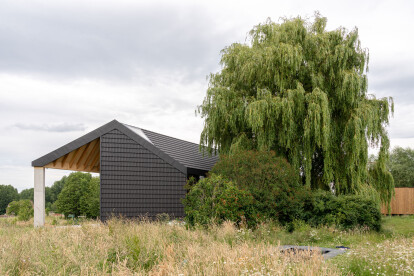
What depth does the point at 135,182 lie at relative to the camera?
14.0m

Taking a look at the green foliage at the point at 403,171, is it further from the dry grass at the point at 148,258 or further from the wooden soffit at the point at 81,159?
the dry grass at the point at 148,258

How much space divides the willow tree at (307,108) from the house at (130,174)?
260 cm

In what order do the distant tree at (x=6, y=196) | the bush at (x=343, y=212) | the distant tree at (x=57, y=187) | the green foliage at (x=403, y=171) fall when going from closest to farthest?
1. the bush at (x=343, y=212)
2. the green foliage at (x=403, y=171)
3. the distant tree at (x=6, y=196)
4. the distant tree at (x=57, y=187)

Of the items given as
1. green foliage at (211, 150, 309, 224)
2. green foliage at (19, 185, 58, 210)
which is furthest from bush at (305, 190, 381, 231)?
green foliage at (19, 185, 58, 210)

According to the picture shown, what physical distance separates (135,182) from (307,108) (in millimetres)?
7124

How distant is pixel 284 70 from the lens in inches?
575

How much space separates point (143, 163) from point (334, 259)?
929 centimetres

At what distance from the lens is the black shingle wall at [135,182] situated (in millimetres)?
13867

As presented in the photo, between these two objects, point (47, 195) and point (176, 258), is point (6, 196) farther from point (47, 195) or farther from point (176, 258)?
point (176, 258)

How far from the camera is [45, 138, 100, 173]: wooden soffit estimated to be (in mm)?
15363

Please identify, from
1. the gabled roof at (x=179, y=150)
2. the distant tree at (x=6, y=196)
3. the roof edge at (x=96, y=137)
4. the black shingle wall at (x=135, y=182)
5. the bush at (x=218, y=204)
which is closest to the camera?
the bush at (x=218, y=204)

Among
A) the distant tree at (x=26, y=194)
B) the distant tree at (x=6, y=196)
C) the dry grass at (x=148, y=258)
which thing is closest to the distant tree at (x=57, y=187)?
the distant tree at (x=6, y=196)

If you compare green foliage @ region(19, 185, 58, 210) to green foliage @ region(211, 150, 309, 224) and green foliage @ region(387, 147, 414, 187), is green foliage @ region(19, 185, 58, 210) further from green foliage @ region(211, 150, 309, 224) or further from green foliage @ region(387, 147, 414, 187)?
green foliage @ region(211, 150, 309, 224)

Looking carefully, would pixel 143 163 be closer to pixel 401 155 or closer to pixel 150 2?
pixel 150 2
